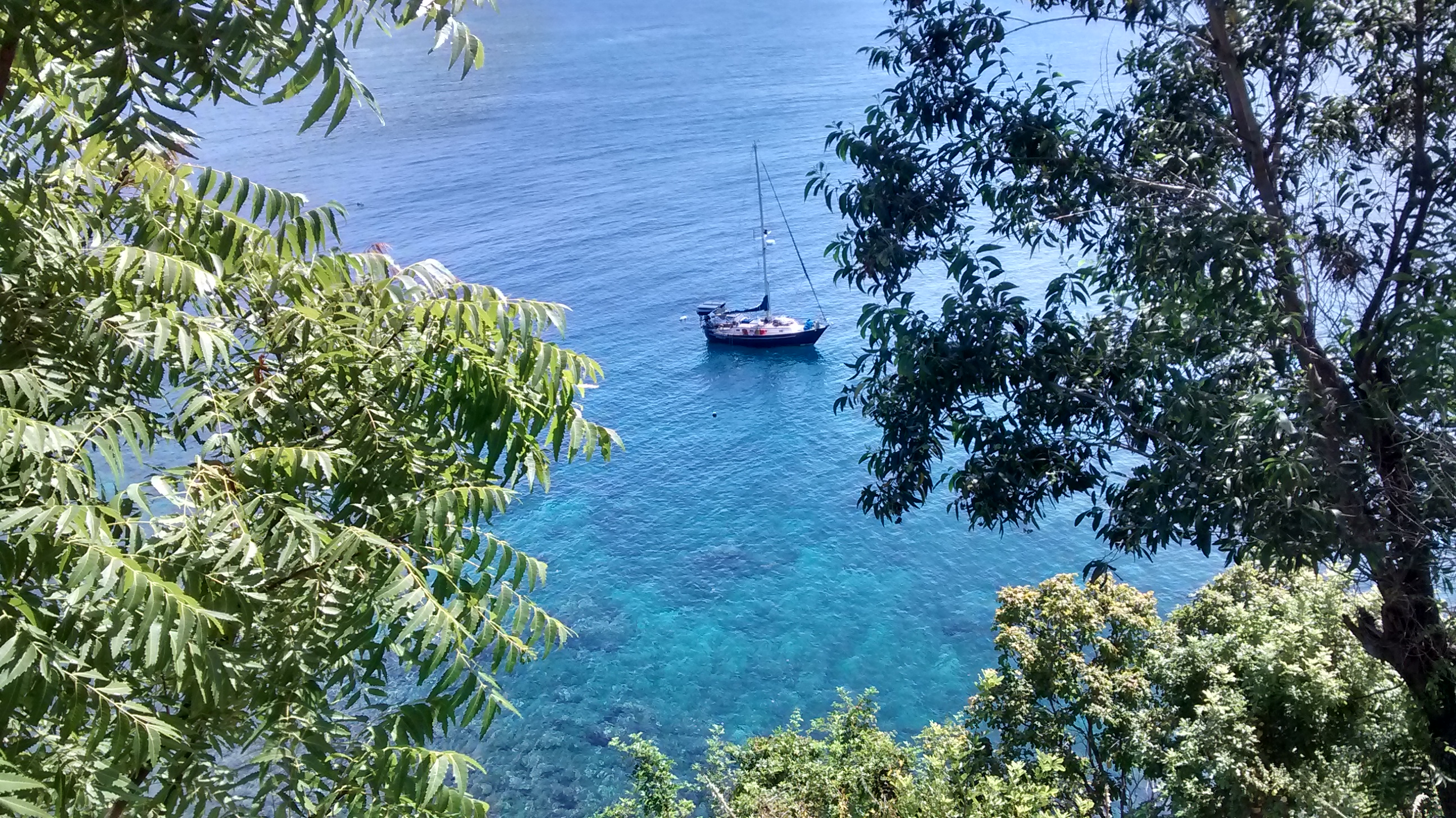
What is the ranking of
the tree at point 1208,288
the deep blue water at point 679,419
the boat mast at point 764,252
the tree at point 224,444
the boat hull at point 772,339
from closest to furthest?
the tree at point 224,444, the tree at point 1208,288, the deep blue water at point 679,419, the boat hull at point 772,339, the boat mast at point 764,252

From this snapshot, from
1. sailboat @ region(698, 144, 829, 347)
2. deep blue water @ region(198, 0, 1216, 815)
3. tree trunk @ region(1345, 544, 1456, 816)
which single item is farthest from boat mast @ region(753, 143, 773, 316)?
tree trunk @ region(1345, 544, 1456, 816)

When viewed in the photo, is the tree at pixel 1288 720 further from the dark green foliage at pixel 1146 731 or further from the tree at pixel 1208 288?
the tree at pixel 1208 288

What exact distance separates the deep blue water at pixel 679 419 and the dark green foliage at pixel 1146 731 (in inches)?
250

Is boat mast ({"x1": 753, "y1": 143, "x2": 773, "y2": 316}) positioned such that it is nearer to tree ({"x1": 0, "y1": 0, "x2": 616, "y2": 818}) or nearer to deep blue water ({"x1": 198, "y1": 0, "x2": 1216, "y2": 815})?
deep blue water ({"x1": 198, "y1": 0, "x2": 1216, "y2": 815})

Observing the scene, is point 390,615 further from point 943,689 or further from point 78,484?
point 943,689

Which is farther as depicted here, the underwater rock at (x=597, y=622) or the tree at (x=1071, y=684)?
the underwater rock at (x=597, y=622)

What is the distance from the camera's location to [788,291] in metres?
41.4

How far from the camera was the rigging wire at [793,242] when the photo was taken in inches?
1582

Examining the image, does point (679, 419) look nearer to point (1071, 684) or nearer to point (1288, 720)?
point (1071, 684)

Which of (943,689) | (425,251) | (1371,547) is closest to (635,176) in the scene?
(425,251)

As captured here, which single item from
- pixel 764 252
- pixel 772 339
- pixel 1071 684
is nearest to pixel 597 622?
pixel 1071 684

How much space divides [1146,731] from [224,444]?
10.6 meters

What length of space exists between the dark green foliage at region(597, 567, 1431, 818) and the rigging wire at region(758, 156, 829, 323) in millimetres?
27030

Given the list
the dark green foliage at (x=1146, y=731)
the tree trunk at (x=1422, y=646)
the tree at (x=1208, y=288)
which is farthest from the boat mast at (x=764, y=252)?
the tree trunk at (x=1422, y=646)
